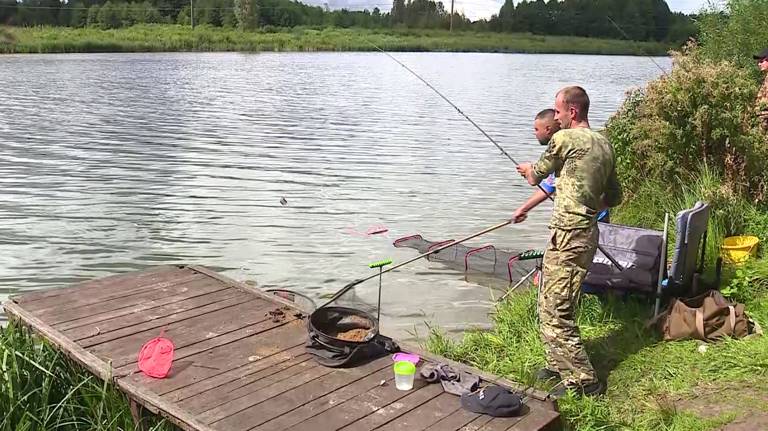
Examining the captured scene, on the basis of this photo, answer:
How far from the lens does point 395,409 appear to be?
12.1 ft

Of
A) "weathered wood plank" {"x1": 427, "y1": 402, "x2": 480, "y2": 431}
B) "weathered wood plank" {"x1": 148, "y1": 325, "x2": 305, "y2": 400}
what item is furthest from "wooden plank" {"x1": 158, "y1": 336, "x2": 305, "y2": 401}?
"weathered wood plank" {"x1": 427, "y1": 402, "x2": 480, "y2": 431}

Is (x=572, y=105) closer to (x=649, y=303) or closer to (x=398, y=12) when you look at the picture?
(x=649, y=303)

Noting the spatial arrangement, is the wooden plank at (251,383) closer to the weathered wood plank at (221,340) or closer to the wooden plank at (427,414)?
the weathered wood plank at (221,340)

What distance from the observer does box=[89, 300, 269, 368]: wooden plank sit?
4293 mm

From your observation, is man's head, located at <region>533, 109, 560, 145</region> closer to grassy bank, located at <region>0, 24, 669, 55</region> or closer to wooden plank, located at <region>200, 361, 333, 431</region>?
wooden plank, located at <region>200, 361, 333, 431</region>

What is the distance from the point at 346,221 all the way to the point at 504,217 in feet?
6.93

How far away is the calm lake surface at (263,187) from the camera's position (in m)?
7.49

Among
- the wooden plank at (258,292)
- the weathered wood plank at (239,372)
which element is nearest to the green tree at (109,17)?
the wooden plank at (258,292)

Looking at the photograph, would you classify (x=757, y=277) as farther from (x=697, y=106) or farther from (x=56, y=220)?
(x=56, y=220)

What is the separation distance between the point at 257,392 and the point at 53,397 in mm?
1291

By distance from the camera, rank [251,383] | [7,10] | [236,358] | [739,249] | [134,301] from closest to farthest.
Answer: [251,383]
[236,358]
[134,301]
[739,249]
[7,10]

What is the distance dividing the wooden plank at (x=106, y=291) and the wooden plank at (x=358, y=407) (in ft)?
7.61

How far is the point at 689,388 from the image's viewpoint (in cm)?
414

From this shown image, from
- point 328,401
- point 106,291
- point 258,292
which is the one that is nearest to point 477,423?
point 328,401
